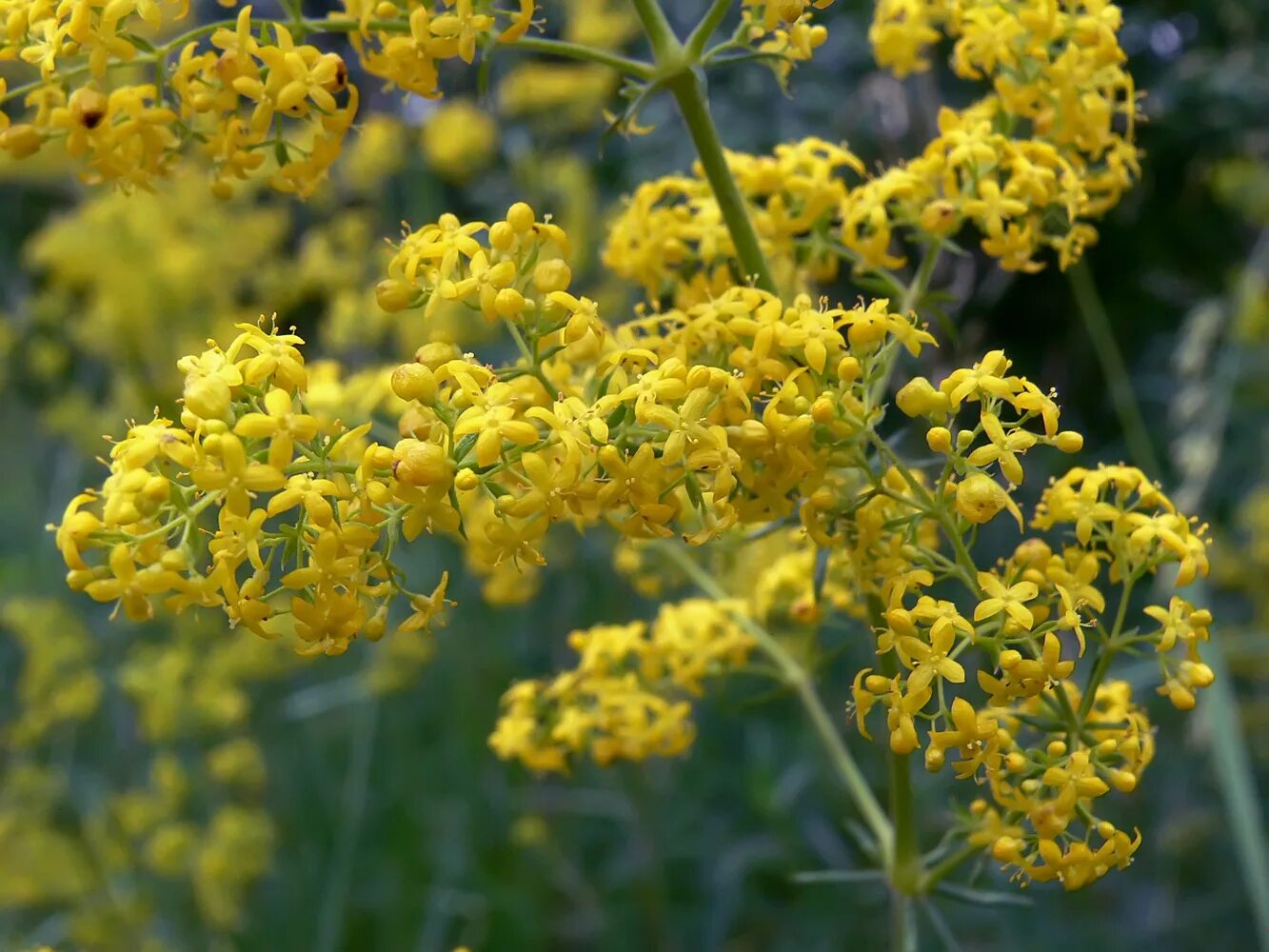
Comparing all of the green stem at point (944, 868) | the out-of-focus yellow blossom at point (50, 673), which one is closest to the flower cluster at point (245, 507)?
the green stem at point (944, 868)

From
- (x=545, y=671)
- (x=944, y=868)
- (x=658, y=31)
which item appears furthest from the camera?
(x=545, y=671)

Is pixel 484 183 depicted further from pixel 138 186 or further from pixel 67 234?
pixel 138 186

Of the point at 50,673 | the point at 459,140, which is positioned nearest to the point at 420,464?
the point at 50,673

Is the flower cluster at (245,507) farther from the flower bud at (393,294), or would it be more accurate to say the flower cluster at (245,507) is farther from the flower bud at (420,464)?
the flower bud at (393,294)

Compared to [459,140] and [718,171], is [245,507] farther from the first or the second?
[459,140]

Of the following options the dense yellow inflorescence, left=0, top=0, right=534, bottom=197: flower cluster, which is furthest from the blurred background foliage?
left=0, top=0, right=534, bottom=197: flower cluster
